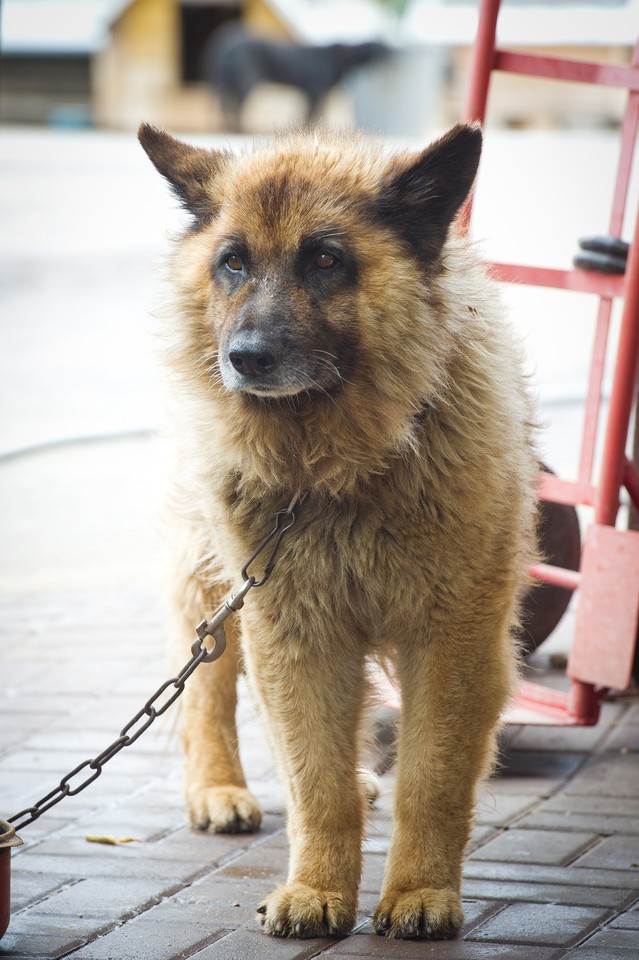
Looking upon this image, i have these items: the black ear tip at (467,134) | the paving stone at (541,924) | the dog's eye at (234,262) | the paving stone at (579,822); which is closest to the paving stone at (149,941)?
the paving stone at (541,924)

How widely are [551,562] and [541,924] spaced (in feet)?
6.10

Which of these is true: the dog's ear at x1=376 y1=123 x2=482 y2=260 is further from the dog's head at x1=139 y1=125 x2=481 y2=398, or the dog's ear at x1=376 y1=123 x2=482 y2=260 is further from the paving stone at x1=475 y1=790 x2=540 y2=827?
the paving stone at x1=475 y1=790 x2=540 y2=827

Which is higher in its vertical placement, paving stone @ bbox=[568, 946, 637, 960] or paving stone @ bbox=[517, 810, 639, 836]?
paving stone @ bbox=[568, 946, 637, 960]

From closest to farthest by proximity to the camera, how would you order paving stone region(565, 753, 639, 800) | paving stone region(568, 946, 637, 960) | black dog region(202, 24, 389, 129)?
paving stone region(568, 946, 637, 960), paving stone region(565, 753, 639, 800), black dog region(202, 24, 389, 129)

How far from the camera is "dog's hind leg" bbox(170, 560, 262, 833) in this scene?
13.7ft

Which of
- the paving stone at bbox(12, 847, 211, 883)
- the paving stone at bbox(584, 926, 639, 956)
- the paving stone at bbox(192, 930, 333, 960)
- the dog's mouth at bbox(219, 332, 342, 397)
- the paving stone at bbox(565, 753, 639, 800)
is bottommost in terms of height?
the paving stone at bbox(12, 847, 211, 883)

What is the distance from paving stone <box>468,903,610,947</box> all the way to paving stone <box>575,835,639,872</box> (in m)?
0.31

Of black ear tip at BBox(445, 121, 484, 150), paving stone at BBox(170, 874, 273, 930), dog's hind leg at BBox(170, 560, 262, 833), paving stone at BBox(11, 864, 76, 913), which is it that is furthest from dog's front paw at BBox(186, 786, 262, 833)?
black ear tip at BBox(445, 121, 484, 150)

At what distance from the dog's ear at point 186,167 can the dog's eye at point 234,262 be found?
0.25m

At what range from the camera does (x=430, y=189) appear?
3.24m

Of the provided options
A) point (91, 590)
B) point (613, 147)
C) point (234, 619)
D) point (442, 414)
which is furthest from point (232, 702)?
point (613, 147)

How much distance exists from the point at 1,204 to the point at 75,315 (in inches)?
339

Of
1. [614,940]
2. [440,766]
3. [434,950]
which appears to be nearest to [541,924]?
[614,940]

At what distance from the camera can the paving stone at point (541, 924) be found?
3.12 metres
